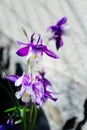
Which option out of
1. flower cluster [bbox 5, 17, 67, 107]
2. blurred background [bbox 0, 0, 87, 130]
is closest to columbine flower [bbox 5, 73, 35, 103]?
flower cluster [bbox 5, 17, 67, 107]

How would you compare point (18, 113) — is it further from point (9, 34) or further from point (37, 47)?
point (9, 34)

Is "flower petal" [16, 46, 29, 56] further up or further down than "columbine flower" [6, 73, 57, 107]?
further up

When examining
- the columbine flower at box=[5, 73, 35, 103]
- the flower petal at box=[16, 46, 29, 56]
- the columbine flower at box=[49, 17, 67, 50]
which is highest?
the columbine flower at box=[49, 17, 67, 50]

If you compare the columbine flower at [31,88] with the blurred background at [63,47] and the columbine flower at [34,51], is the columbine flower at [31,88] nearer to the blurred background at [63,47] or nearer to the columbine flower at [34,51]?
the columbine flower at [34,51]

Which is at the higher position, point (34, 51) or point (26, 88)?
point (34, 51)

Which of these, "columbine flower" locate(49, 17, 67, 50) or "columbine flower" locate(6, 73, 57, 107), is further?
"columbine flower" locate(49, 17, 67, 50)

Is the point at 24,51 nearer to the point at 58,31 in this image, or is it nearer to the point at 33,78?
the point at 33,78

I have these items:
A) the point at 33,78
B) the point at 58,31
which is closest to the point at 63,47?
the point at 58,31

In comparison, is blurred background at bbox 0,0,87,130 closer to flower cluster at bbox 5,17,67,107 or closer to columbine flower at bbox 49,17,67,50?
columbine flower at bbox 49,17,67,50

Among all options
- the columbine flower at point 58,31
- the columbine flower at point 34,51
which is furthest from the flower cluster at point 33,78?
the columbine flower at point 58,31
